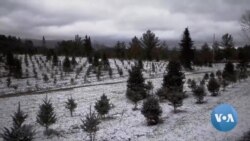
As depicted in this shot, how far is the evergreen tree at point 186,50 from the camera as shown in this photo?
199 ft

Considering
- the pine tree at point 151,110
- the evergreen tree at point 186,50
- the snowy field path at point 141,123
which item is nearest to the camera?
the snowy field path at point 141,123

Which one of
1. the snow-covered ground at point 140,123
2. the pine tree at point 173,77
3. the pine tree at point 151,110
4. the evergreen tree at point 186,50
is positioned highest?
the evergreen tree at point 186,50

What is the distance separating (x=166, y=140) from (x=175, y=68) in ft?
51.5

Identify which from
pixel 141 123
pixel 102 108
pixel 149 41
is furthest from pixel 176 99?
pixel 149 41

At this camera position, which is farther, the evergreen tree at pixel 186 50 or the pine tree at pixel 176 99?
the evergreen tree at pixel 186 50

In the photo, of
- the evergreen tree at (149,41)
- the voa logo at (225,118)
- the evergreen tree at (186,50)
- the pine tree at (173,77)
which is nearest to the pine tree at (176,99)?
the pine tree at (173,77)

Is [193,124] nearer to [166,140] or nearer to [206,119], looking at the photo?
[206,119]

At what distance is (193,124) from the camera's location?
1719 cm

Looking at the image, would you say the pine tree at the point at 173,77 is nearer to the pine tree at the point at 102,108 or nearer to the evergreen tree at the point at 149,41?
the pine tree at the point at 102,108

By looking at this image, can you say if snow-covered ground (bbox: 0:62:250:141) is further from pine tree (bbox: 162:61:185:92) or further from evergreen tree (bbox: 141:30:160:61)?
evergreen tree (bbox: 141:30:160:61)

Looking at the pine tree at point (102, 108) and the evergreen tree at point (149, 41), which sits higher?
the evergreen tree at point (149, 41)

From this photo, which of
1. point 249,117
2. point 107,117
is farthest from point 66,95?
point 249,117

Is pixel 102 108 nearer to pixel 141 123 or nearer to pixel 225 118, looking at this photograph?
pixel 141 123

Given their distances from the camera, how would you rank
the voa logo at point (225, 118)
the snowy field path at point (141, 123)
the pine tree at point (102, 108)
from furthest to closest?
1. the pine tree at point (102, 108)
2. the snowy field path at point (141, 123)
3. the voa logo at point (225, 118)
